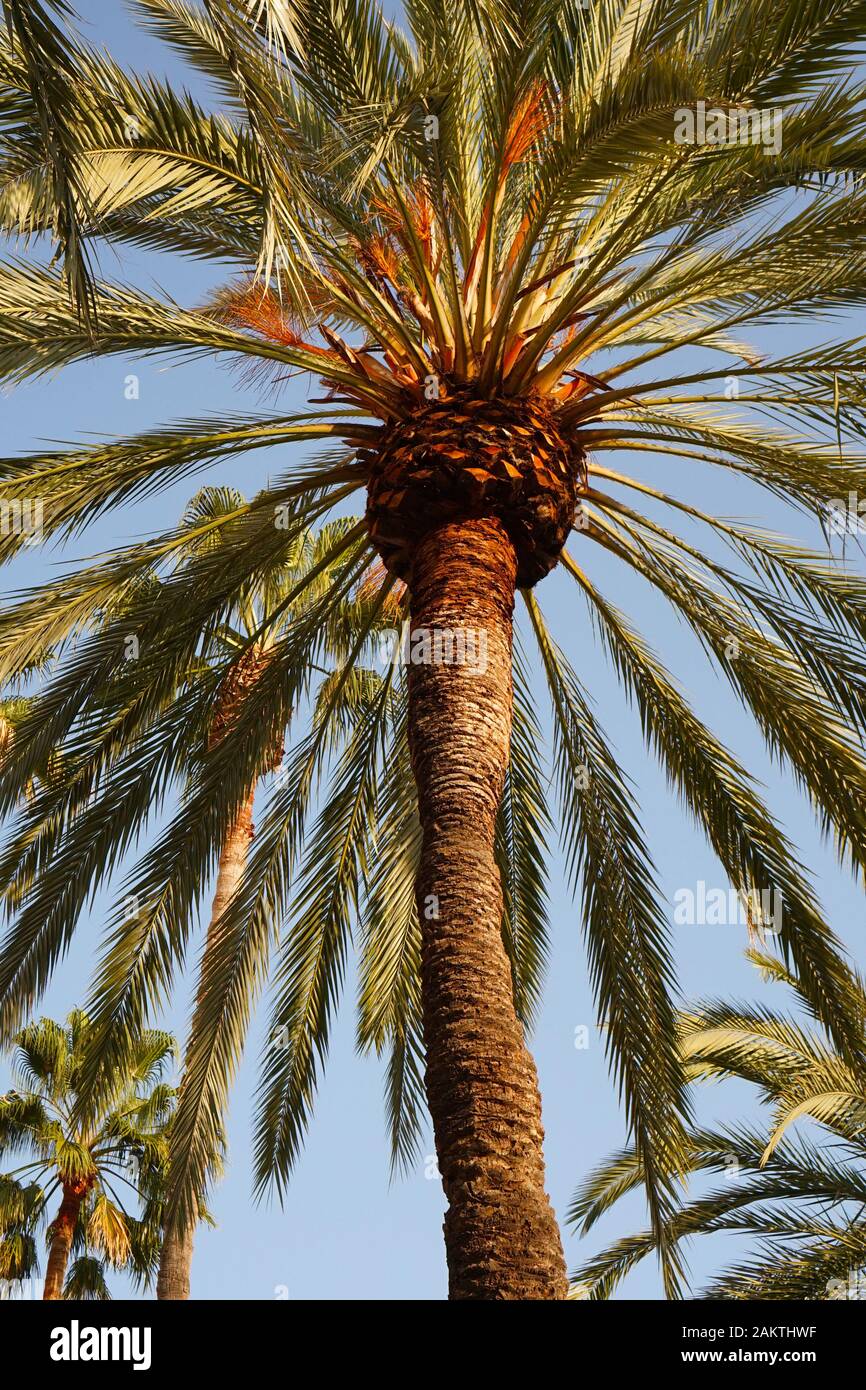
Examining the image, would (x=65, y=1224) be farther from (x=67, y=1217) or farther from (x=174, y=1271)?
(x=174, y=1271)

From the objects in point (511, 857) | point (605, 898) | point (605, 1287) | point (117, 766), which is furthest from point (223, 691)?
point (605, 1287)

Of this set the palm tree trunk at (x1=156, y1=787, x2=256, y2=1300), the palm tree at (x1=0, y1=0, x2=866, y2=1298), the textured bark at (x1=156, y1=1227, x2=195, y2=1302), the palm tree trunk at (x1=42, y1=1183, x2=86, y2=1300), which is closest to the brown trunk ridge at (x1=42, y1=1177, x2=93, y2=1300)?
the palm tree trunk at (x1=42, y1=1183, x2=86, y2=1300)

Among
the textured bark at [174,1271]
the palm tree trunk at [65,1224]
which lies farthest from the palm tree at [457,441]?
the palm tree trunk at [65,1224]

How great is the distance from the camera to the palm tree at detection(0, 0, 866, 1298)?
7.04m

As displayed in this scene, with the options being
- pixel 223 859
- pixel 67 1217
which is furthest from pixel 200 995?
pixel 67 1217

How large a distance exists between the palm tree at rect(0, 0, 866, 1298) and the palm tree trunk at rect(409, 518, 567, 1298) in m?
0.02

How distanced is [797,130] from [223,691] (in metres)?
5.13

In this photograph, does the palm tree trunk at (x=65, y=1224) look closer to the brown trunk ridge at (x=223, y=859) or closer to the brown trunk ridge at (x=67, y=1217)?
the brown trunk ridge at (x=67, y=1217)

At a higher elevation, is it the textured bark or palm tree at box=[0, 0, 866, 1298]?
palm tree at box=[0, 0, 866, 1298]

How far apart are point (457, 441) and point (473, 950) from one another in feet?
9.42

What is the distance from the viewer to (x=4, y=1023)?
8.05 meters

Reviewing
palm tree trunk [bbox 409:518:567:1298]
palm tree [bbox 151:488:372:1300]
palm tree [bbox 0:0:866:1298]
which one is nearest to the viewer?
palm tree trunk [bbox 409:518:567:1298]

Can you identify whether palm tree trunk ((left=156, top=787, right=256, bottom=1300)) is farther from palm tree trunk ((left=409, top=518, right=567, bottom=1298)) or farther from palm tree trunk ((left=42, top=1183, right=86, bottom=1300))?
palm tree trunk ((left=42, top=1183, right=86, bottom=1300))

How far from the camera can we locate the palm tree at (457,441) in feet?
23.1
